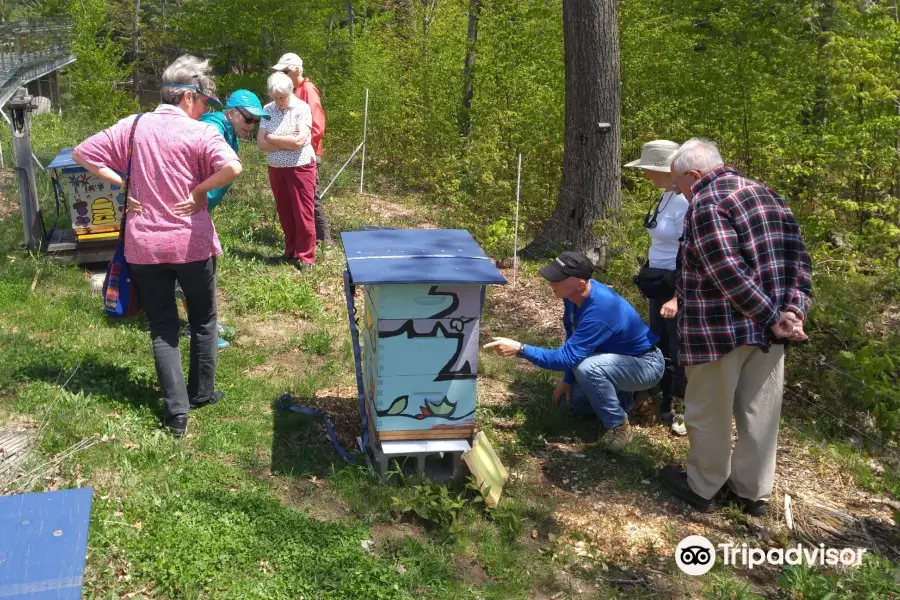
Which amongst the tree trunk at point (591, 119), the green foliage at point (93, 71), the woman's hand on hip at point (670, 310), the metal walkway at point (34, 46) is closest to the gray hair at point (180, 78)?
the woman's hand on hip at point (670, 310)

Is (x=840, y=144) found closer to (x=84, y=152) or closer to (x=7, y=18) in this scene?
(x=84, y=152)

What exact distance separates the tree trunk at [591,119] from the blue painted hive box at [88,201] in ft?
14.1

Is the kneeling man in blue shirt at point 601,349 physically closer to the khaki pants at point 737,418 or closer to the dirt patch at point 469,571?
the khaki pants at point 737,418

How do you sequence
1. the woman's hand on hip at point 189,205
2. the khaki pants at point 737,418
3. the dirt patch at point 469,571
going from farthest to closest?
the woman's hand on hip at point 189,205 < the khaki pants at point 737,418 < the dirt patch at point 469,571

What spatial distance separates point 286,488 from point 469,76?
10.2 m

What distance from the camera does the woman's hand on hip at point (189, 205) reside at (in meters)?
4.38

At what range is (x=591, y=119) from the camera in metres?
7.98

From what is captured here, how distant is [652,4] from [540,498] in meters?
8.50

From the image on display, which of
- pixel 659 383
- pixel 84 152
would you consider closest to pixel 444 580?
pixel 659 383

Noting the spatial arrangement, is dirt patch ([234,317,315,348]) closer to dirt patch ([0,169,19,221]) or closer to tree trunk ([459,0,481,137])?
dirt patch ([0,169,19,221])

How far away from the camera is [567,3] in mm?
7973

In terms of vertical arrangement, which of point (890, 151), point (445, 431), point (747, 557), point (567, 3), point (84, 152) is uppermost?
point (567, 3)

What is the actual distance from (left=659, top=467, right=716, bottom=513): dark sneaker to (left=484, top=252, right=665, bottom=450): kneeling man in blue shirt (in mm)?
356

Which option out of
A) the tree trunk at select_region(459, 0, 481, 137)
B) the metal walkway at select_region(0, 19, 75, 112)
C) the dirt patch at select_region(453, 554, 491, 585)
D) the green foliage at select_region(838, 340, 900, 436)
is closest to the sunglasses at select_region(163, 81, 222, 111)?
the dirt patch at select_region(453, 554, 491, 585)
